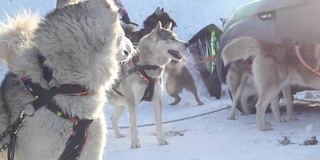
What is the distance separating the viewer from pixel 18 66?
96.7 inches

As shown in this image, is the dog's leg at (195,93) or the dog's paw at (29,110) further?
the dog's leg at (195,93)

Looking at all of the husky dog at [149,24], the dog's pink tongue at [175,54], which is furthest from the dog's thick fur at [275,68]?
the husky dog at [149,24]

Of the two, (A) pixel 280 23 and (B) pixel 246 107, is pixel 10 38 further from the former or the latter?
(B) pixel 246 107

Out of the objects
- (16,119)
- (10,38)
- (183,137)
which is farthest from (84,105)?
(183,137)

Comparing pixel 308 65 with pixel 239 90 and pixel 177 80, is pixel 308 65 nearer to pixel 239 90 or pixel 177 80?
pixel 239 90

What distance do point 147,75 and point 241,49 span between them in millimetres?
1246

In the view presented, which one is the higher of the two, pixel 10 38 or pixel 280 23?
pixel 10 38

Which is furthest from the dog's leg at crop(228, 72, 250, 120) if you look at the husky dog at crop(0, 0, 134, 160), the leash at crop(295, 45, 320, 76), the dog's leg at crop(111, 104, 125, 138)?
the husky dog at crop(0, 0, 134, 160)

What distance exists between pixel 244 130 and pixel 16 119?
3625mm

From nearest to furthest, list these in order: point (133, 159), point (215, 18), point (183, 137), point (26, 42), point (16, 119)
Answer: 1. point (16, 119)
2. point (26, 42)
3. point (133, 159)
4. point (183, 137)
5. point (215, 18)

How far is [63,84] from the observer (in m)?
2.41

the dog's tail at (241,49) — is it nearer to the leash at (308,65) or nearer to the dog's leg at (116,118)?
the leash at (308,65)

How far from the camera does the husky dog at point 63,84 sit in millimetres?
2355

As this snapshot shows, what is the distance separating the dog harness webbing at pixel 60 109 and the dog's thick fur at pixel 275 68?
3.40m
